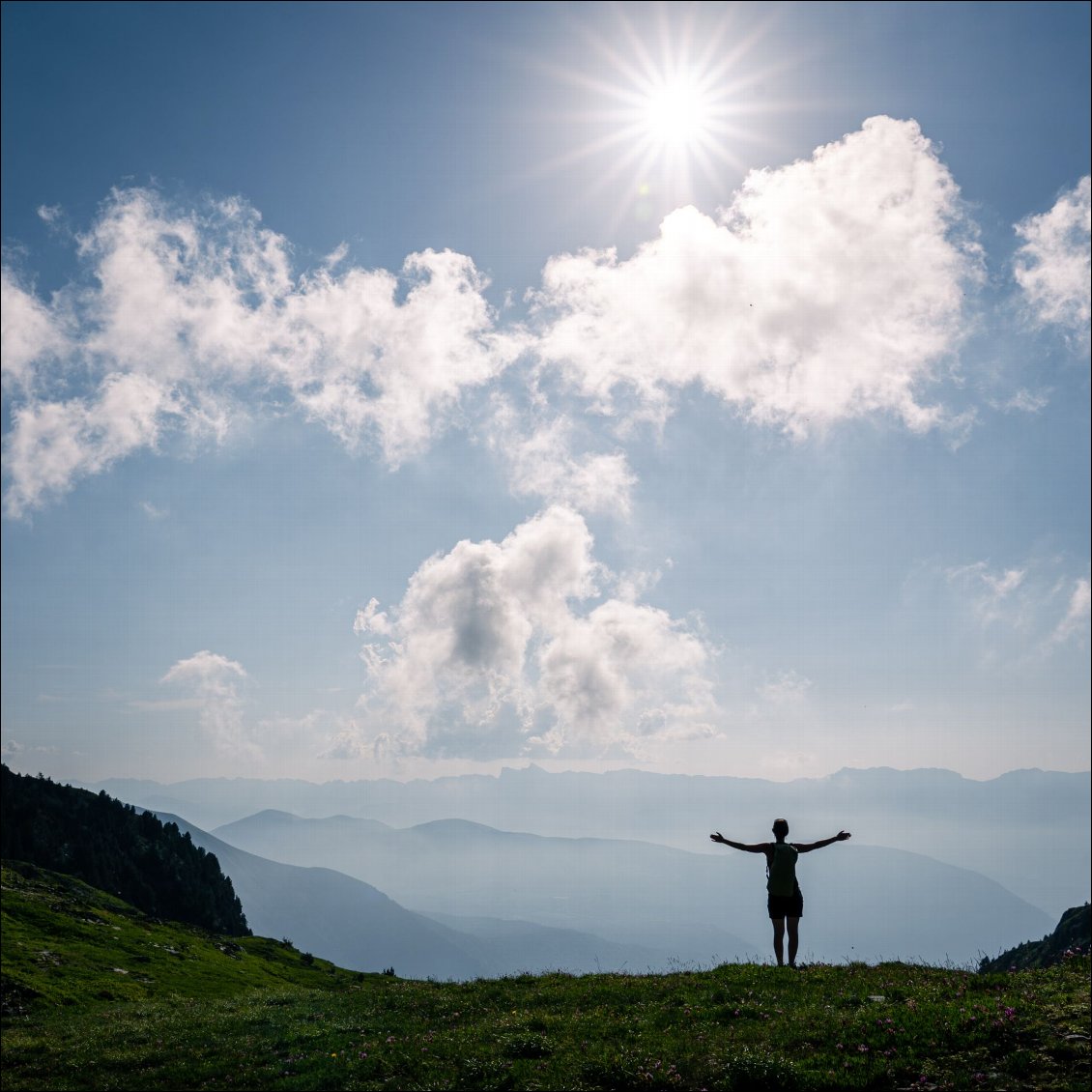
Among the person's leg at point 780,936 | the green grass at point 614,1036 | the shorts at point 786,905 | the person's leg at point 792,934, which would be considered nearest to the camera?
the green grass at point 614,1036

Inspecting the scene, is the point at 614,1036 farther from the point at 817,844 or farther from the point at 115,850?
the point at 115,850

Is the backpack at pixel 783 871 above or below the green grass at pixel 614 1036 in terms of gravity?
above

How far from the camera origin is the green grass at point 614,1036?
13.7 meters

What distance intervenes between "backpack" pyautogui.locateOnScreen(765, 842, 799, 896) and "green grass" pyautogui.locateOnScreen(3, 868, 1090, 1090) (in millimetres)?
2236

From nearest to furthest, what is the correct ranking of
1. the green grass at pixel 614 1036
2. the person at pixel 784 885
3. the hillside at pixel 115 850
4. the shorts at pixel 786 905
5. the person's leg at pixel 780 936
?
the green grass at pixel 614 1036, the person at pixel 784 885, the shorts at pixel 786 905, the person's leg at pixel 780 936, the hillside at pixel 115 850

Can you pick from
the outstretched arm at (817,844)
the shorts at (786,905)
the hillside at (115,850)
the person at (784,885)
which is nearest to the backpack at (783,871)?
the person at (784,885)

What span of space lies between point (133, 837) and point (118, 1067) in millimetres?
140470

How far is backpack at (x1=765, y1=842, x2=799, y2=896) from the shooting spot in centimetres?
2264

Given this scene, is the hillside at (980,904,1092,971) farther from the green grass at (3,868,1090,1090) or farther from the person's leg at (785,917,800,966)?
the green grass at (3,868,1090,1090)

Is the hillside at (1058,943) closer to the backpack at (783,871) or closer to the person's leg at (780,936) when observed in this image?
the person's leg at (780,936)

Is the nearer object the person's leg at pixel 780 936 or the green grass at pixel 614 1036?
the green grass at pixel 614 1036

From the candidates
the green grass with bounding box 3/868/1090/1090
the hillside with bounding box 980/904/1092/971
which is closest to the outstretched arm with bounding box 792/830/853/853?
the green grass with bounding box 3/868/1090/1090

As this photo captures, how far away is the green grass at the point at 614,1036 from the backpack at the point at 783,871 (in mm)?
2236

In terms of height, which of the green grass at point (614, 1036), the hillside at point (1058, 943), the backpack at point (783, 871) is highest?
the backpack at point (783, 871)
